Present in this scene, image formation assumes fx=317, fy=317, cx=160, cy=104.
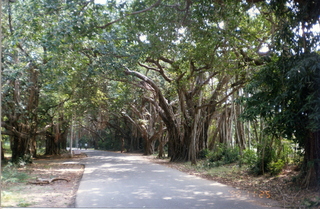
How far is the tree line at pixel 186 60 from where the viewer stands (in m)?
6.57

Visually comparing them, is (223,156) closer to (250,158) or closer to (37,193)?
(250,158)

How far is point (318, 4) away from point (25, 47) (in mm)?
10363

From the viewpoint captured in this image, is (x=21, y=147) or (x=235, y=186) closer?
(x=235, y=186)


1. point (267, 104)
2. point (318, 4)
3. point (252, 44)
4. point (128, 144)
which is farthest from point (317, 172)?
point (128, 144)

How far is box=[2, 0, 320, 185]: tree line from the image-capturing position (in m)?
6.57

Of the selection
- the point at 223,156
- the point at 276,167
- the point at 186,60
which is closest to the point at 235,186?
the point at 276,167

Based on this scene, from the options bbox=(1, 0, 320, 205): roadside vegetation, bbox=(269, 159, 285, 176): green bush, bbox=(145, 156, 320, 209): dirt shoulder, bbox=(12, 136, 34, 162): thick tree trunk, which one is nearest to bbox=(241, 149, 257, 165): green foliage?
bbox=(1, 0, 320, 205): roadside vegetation

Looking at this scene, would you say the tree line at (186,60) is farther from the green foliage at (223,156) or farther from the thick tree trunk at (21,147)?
the green foliage at (223,156)

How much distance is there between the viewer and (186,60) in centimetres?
1221

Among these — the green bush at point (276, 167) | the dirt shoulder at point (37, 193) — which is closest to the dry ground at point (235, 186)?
the dirt shoulder at point (37, 193)

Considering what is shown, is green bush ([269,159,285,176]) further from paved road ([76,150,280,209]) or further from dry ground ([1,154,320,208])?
paved road ([76,150,280,209])

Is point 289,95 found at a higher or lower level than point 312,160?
higher

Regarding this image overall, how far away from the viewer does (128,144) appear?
36500mm

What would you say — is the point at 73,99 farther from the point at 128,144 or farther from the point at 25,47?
the point at 128,144
